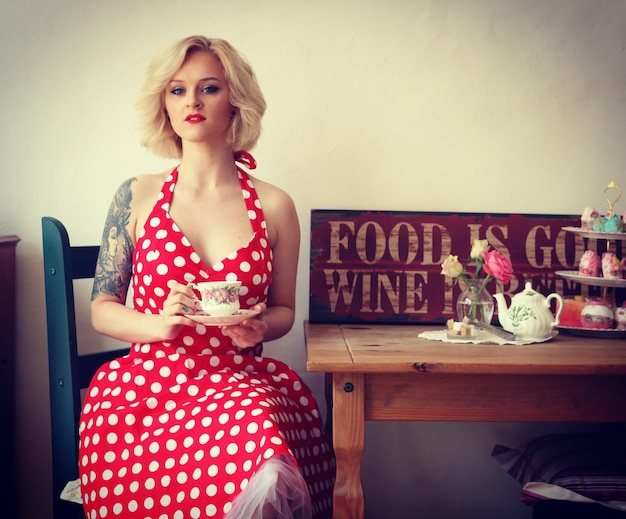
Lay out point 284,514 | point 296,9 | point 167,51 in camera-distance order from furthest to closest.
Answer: point 296,9 < point 167,51 < point 284,514

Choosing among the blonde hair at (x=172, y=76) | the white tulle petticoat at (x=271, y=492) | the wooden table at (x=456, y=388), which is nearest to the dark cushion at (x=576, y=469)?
the wooden table at (x=456, y=388)

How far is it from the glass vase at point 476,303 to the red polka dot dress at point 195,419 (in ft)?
1.82

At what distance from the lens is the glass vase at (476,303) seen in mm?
2025

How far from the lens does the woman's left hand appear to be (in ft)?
5.87

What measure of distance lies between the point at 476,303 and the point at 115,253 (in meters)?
1.08

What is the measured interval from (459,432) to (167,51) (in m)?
1.69

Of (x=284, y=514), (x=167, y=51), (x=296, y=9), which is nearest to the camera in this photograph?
(x=284, y=514)

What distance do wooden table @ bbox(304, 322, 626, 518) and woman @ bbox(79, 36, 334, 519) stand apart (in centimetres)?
13

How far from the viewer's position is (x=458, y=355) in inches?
69.1

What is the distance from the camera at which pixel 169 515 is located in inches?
58.9

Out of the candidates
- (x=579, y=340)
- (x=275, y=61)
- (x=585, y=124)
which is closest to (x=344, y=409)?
(x=579, y=340)

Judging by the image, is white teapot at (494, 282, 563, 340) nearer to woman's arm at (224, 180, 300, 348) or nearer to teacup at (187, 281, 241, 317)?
woman's arm at (224, 180, 300, 348)

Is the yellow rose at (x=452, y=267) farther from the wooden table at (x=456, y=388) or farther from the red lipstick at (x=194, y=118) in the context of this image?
the red lipstick at (x=194, y=118)

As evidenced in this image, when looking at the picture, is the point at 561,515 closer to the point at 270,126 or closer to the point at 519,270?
the point at 519,270
